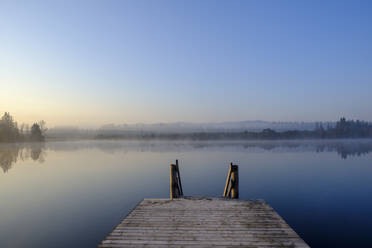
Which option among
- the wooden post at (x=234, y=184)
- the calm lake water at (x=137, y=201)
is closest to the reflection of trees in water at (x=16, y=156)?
the calm lake water at (x=137, y=201)

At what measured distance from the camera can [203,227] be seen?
7957 millimetres

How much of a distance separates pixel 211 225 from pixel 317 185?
23.5 metres

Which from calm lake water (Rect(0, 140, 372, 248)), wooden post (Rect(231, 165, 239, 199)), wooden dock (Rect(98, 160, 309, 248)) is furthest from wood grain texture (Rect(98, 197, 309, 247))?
calm lake water (Rect(0, 140, 372, 248))

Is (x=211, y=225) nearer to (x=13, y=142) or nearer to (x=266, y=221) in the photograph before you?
(x=266, y=221)

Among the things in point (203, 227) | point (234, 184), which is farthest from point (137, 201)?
point (203, 227)

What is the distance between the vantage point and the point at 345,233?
1309 centimetres

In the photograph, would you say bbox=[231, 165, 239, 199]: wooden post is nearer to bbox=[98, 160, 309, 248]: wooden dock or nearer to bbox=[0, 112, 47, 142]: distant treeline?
bbox=[98, 160, 309, 248]: wooden dock

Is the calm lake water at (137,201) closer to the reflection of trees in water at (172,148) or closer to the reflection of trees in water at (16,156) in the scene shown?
the reflection of trees in water at (16,156)

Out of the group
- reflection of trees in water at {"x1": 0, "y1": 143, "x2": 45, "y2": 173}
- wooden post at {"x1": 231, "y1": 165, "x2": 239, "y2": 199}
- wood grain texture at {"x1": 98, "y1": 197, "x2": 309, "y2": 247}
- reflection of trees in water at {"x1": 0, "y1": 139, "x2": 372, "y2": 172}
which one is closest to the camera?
wood grain texture at {"x1": 98, "y1": 197, "x2": 309, "y2": 247}

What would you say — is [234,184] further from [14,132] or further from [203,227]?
[14,132]

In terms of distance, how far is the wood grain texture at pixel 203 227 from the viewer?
6.93m

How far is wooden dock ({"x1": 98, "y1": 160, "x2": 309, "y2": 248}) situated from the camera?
6.93m

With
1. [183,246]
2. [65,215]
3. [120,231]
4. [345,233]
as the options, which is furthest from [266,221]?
[65,215]

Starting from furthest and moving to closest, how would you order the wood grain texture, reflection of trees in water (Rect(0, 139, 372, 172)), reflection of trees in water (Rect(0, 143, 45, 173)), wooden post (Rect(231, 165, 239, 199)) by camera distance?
reflection of trees in water (Rect(0, 139, 372, 172)) → reflection of trees in water (Rect(0, 143, 45, 173)) → wooden post (Rect(231, 165, 239, 199)) → the wood grain texture
